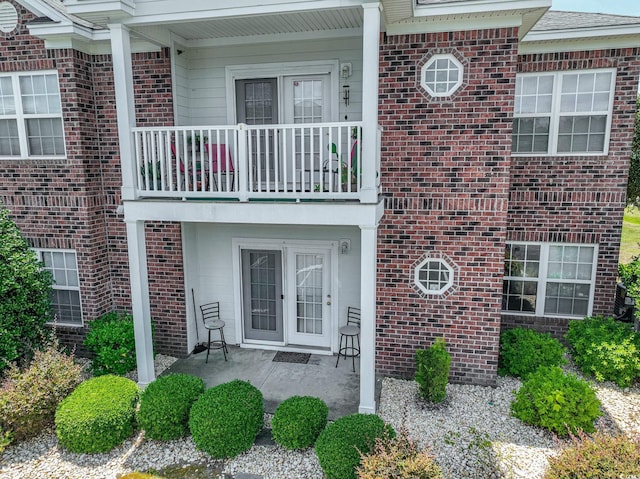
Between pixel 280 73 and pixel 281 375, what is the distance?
5.31m

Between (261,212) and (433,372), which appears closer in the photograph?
(261,212)

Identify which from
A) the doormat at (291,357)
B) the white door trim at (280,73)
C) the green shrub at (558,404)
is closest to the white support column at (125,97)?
the white door trim at (280,73)

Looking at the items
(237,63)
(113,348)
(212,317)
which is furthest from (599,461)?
(237,63)

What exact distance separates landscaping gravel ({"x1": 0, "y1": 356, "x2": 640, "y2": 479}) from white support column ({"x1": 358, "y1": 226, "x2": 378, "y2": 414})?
48cm

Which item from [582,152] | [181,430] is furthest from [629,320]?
[181,430]

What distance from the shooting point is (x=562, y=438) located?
587 centimetres

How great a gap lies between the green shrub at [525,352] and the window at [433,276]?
1581 millimetres

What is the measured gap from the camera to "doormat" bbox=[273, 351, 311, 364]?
8.12m

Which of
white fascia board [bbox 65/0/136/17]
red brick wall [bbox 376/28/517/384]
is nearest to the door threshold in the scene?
red brick wall [bbox 376/28/517/384]

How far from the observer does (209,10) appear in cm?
601

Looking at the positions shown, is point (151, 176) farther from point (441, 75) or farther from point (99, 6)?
point (441, 75)

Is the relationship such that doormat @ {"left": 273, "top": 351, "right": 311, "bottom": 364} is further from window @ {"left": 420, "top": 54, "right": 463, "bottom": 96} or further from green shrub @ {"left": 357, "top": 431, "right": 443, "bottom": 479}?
window @ {"left": 420, "top": 54, "right": 463, "bottom": 96}

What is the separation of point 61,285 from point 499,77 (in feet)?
28.1

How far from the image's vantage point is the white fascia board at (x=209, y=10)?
566 cm
